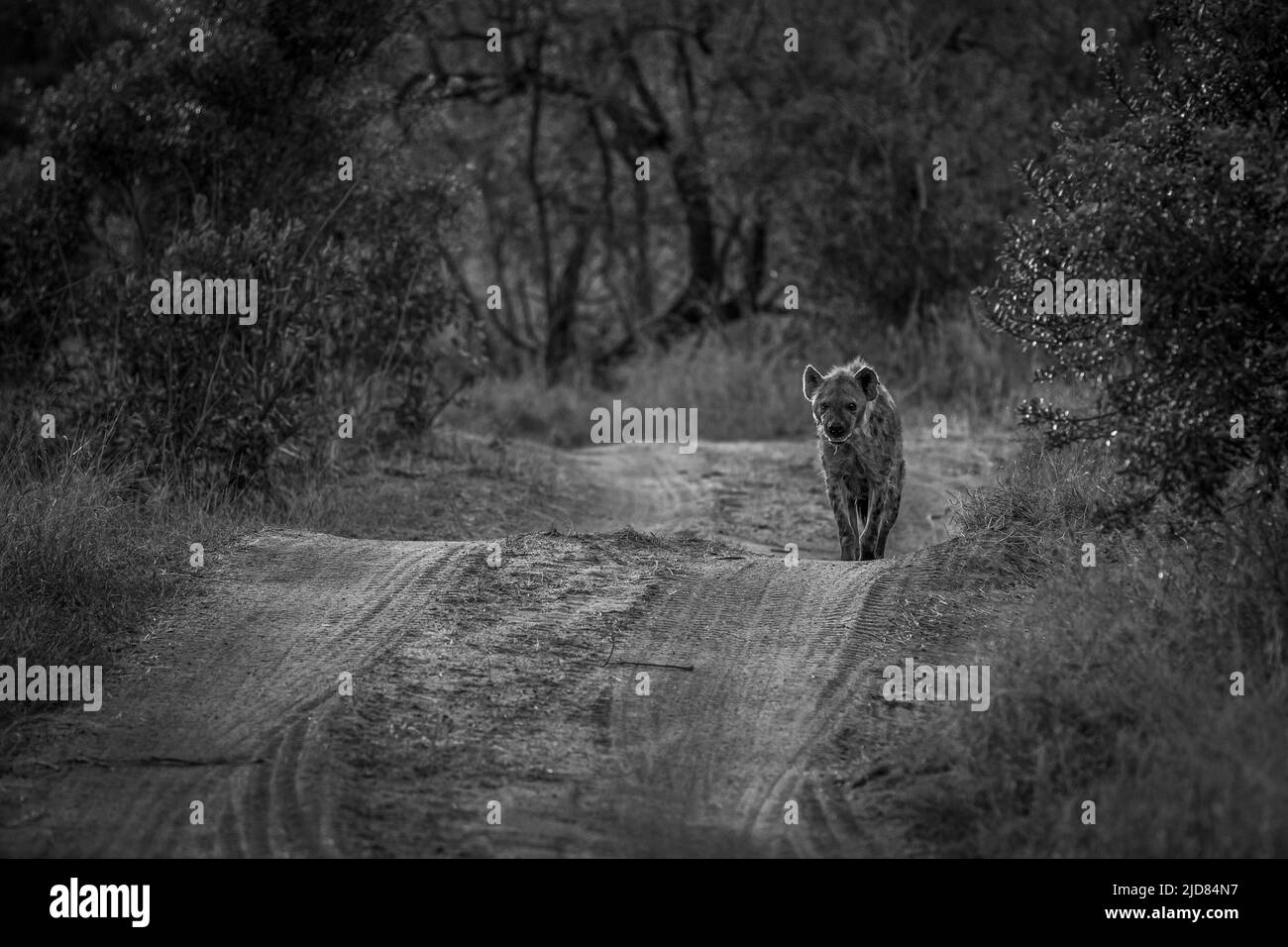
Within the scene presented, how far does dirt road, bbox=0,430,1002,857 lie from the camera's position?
5637mm

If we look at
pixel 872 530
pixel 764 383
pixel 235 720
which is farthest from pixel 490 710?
pixel 764 383

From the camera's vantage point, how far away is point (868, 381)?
9953mm

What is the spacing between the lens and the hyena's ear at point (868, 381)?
988 centimetres

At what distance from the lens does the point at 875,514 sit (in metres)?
9.86

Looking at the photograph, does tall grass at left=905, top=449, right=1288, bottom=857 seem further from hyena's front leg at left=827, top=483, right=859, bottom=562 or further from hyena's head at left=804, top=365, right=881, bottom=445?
hyena's front leg at left=827, top=483, right=859, bottom=562

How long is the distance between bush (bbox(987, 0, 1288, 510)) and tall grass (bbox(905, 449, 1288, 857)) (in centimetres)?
46

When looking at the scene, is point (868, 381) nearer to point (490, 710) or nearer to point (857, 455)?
point (857, 455)

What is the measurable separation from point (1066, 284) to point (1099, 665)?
2.00 meters

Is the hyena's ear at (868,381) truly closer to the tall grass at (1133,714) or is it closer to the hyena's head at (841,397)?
the hyena's head at (841,397)

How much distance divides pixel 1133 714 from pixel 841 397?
4275 mm

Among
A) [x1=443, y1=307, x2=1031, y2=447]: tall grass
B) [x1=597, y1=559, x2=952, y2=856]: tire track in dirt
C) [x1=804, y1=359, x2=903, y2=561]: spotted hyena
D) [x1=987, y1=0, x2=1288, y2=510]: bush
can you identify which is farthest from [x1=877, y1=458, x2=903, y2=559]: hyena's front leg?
[x1=443, y1=307, x2=1031, y2=447]: tall grass

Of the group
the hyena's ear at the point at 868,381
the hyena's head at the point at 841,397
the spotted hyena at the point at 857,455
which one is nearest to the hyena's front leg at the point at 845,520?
the spotted hyena at the point at 857,455

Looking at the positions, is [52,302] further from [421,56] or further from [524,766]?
[421,56]

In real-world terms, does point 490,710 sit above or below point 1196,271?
below
